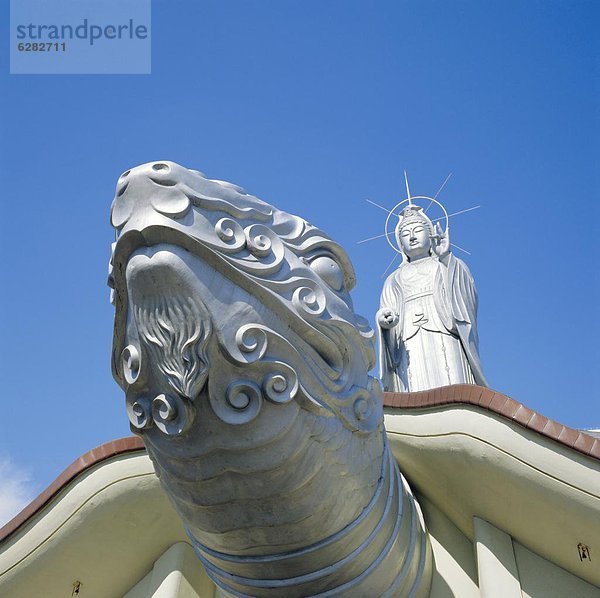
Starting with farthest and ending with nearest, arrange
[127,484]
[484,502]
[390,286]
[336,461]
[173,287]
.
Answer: [390,286] → [127,484] → [484,502] → [336,461] → [173,287]

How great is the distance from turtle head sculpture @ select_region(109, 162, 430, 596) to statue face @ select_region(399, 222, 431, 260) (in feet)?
22.5

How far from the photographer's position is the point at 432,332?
8586 mm

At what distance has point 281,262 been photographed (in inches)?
109

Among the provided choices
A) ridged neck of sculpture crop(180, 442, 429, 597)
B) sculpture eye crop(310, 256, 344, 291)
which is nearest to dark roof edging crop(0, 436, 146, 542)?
ridged neck of sculpture crop(180, 442, 429, 597)

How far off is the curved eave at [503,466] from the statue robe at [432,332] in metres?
3.69

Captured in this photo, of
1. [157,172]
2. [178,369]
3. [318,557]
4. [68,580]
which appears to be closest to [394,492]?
[318,557]

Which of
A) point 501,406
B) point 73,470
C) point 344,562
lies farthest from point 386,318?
point 344,562

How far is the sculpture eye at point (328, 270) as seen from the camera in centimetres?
299

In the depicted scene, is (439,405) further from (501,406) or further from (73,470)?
(73,470)

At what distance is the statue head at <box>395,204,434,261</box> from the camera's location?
9.86 metres

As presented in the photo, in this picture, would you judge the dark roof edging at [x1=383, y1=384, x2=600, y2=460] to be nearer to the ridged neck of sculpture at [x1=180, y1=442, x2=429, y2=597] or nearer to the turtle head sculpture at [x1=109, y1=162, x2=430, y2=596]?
the ridged neck of sculpture at [x1=180, y1=442, x2=429, y2=597]

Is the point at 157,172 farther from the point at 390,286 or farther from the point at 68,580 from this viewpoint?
the point at 390,286

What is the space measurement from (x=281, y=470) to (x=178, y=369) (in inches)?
22.0

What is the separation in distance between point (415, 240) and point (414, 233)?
15cm
